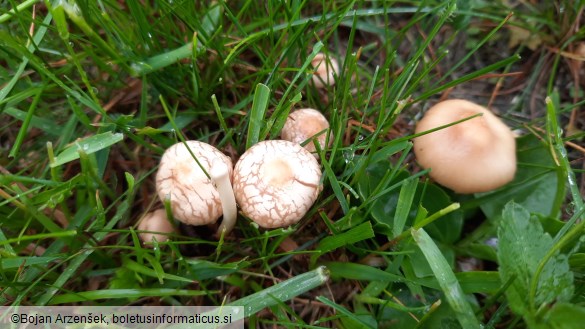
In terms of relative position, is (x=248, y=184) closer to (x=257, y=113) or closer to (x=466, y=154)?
(x=257, y=113)

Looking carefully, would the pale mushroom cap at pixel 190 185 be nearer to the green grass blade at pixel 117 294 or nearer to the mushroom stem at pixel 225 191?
the mushroom stem at pixel 225 191

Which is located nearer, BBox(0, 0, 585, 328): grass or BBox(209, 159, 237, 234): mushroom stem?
BBox(209, 159, 237, 234): mushroom stem

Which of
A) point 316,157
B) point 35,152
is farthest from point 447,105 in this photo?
point 35,152

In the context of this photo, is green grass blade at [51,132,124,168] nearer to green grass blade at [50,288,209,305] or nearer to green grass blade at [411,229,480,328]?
green grass blade at [50,288,209,305]

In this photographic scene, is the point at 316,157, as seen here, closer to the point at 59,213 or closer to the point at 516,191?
the point at 516,191

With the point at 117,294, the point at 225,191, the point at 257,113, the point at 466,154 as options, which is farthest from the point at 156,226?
the point at 466,154

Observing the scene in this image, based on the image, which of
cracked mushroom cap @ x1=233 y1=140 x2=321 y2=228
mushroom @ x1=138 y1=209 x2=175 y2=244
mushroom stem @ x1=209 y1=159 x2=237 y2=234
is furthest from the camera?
mushroom @ x1=138 y1=209 x2=175 y2=244

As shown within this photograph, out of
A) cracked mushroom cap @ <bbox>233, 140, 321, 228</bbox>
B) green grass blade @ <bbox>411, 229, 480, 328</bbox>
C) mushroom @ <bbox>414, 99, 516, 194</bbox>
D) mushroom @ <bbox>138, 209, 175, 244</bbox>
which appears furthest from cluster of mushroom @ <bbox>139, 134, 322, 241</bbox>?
mushroom @ <bbox>414, 99, 516, 194</bbox>
